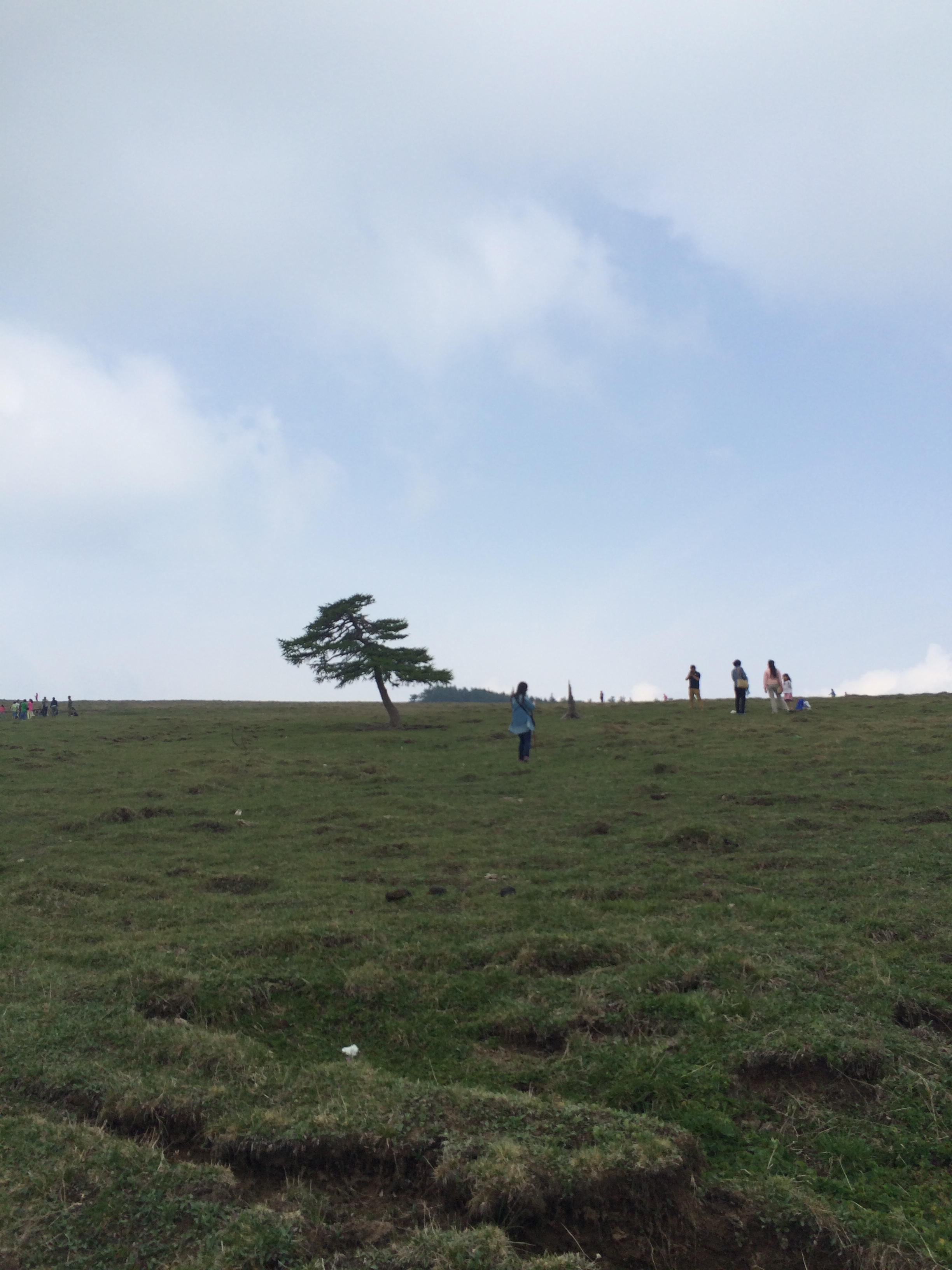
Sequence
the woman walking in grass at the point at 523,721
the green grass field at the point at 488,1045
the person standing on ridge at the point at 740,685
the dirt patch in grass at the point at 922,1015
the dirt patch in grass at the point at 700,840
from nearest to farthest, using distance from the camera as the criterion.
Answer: the green grass field at the point at 488,1045 → the dirt patch in grass at the point at 922,1015 → the dirt patch in grass at the point at 700,840 → the woman walking in grass at the point at 523,721 → the person standing on ridge at the point at 740,685

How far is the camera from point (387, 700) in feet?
143

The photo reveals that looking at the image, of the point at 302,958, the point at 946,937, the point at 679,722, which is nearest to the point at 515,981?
the point at 302,958

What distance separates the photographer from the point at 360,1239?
14.4ft

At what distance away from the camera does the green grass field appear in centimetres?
447

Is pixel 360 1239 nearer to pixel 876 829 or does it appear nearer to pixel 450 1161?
pixel 450 1161

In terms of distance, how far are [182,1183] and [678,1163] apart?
296cm

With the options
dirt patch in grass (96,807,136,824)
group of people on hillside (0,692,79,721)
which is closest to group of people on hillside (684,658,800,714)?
dirt patch in grass (96,807,136,824)

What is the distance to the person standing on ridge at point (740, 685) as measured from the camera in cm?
3444

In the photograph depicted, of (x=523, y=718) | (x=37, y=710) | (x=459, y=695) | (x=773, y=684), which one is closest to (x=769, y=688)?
(x=773, y=684)

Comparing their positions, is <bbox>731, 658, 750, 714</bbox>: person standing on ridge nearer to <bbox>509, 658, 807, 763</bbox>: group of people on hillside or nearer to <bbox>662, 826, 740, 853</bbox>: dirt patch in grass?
<bbox>509, 658, 807, 763</bbox>: group of people on hillside

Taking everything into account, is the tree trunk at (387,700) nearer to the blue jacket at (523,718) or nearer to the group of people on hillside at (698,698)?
the group of people on hillside at (698,698)

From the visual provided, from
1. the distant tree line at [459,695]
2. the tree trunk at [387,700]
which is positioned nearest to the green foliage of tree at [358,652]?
the tree trunk at [387,700]

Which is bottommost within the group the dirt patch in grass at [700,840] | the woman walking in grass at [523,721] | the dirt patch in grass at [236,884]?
the dirt patch in grass at [236,884]

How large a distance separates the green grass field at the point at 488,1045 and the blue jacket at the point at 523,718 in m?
8.72
